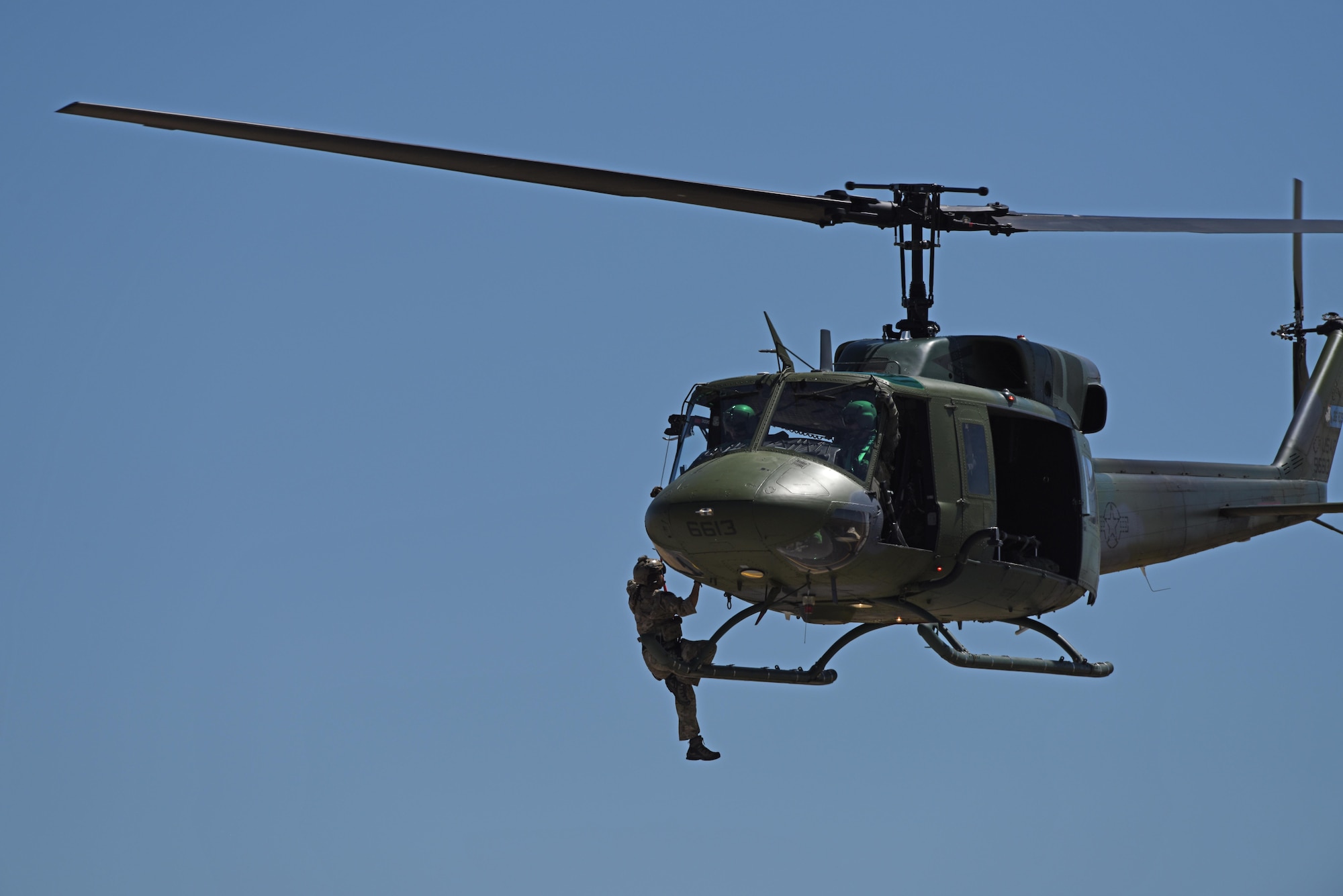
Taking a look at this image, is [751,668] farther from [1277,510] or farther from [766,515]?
[1277,510]

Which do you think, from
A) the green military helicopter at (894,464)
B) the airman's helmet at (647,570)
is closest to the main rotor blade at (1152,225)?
the green military helicopter at (894,464)

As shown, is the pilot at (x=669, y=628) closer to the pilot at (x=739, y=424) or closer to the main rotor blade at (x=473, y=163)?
the pilot at (x=739, y=424)

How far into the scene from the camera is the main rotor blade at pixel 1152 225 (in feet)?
59.2

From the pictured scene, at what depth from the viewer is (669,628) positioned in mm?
18141

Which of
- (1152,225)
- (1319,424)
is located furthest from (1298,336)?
(1152,225)

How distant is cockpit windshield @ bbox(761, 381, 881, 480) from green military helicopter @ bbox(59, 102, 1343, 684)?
2cm

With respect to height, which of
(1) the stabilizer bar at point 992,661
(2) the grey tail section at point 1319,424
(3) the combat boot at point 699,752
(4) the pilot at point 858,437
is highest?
(4) the pilot at point 858,437

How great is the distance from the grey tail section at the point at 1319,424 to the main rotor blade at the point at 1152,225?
237 inches

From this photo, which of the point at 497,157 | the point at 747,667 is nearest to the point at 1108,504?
the point at 747,667

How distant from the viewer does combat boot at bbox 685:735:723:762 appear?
61.1 feet

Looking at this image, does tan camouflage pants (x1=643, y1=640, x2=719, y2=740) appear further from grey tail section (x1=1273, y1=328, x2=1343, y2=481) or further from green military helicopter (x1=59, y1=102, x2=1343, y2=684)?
grey tail section (x1=1273, y1=328, x2=1343, y2=481)

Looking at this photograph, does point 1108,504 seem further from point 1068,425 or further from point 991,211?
point 991,211

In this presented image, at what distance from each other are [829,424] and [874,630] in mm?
2389

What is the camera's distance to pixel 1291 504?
23.3 metres
